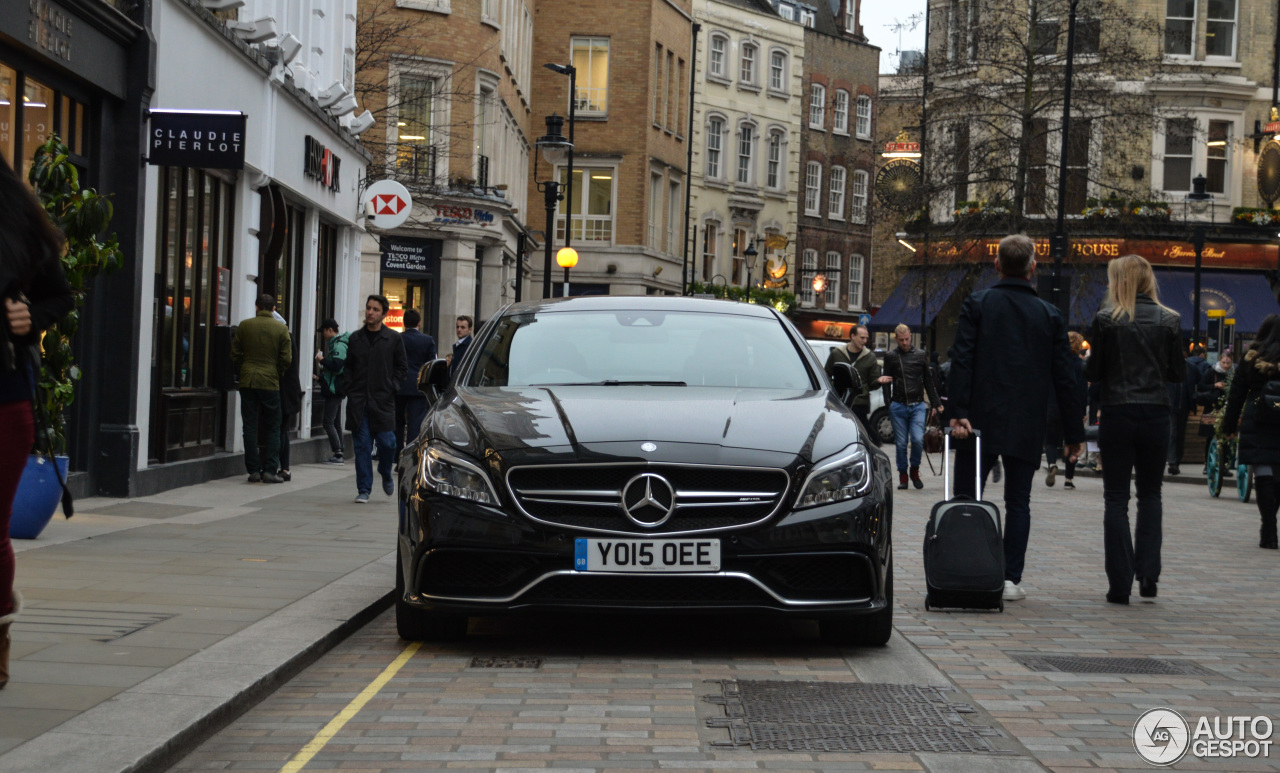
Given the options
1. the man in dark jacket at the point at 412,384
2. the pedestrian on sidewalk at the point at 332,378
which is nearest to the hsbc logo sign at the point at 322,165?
the pedestrian on sidewalk at the point at 332,378

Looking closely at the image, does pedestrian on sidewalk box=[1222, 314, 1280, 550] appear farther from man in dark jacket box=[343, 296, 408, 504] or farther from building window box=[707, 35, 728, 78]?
building window box=[707, 35, 728, 78]

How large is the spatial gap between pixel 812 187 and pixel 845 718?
216 ft

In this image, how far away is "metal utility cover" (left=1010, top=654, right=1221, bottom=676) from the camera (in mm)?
7047

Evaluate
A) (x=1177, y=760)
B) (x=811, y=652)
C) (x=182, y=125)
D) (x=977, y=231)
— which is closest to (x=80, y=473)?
(x=182, y=125)

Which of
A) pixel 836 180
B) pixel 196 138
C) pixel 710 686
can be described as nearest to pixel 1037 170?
pixel 836 180

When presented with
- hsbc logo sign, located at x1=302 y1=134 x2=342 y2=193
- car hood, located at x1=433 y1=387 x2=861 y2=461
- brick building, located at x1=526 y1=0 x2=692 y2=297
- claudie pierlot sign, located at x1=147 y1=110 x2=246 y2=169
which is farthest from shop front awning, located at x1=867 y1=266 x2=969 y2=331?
car hood, located at x1=433 y1=387 x2=861 y2=461

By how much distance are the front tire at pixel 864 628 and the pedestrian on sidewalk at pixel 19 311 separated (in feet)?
11.5

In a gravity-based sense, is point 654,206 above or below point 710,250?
above

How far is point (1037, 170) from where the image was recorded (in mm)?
42656

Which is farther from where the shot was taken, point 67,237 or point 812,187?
point 812,187

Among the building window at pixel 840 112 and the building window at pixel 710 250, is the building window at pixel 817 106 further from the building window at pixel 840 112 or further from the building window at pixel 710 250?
the building window at pixel 710 250

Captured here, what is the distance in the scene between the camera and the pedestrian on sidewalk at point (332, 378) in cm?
2070

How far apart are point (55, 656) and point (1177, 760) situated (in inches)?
163

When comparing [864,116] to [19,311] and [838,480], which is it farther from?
[19,311]
